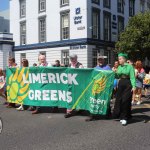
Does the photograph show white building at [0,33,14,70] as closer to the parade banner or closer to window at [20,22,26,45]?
window at [20,22,26,45]

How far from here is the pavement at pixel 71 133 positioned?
6.60 m

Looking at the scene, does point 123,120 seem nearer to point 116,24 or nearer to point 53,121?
point 53,121

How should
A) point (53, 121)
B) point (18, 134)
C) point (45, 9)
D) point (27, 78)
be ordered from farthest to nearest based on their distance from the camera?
point (45, 9), point (27, 78), point (53, 121), point (18, 134)

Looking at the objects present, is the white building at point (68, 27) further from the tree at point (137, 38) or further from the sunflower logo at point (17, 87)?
the sunflower logo at point (17, 87)

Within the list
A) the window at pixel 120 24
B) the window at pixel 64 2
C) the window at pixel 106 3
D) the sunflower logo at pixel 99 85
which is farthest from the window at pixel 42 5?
the sunflower logo at pixel 99 85

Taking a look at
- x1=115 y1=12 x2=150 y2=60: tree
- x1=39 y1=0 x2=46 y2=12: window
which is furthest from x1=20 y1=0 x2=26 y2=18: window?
x1=115 y1=12 x2=150 y2=60: tree

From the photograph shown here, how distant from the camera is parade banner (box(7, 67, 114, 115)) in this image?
9297 millimetres

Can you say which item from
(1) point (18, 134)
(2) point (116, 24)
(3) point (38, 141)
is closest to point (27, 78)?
(1) point (18, 134)

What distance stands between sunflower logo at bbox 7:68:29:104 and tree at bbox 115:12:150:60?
66.6 feet

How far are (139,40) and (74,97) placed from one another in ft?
71.8

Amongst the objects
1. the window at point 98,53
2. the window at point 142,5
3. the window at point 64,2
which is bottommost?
the window at point 98,53

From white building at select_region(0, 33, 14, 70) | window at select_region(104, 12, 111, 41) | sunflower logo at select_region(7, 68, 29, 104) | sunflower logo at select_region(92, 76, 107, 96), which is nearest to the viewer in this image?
sunflower logo at select_region(92, 76, 107, 96)

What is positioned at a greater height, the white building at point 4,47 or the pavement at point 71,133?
the white building at point 4,47

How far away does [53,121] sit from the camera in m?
9.23
